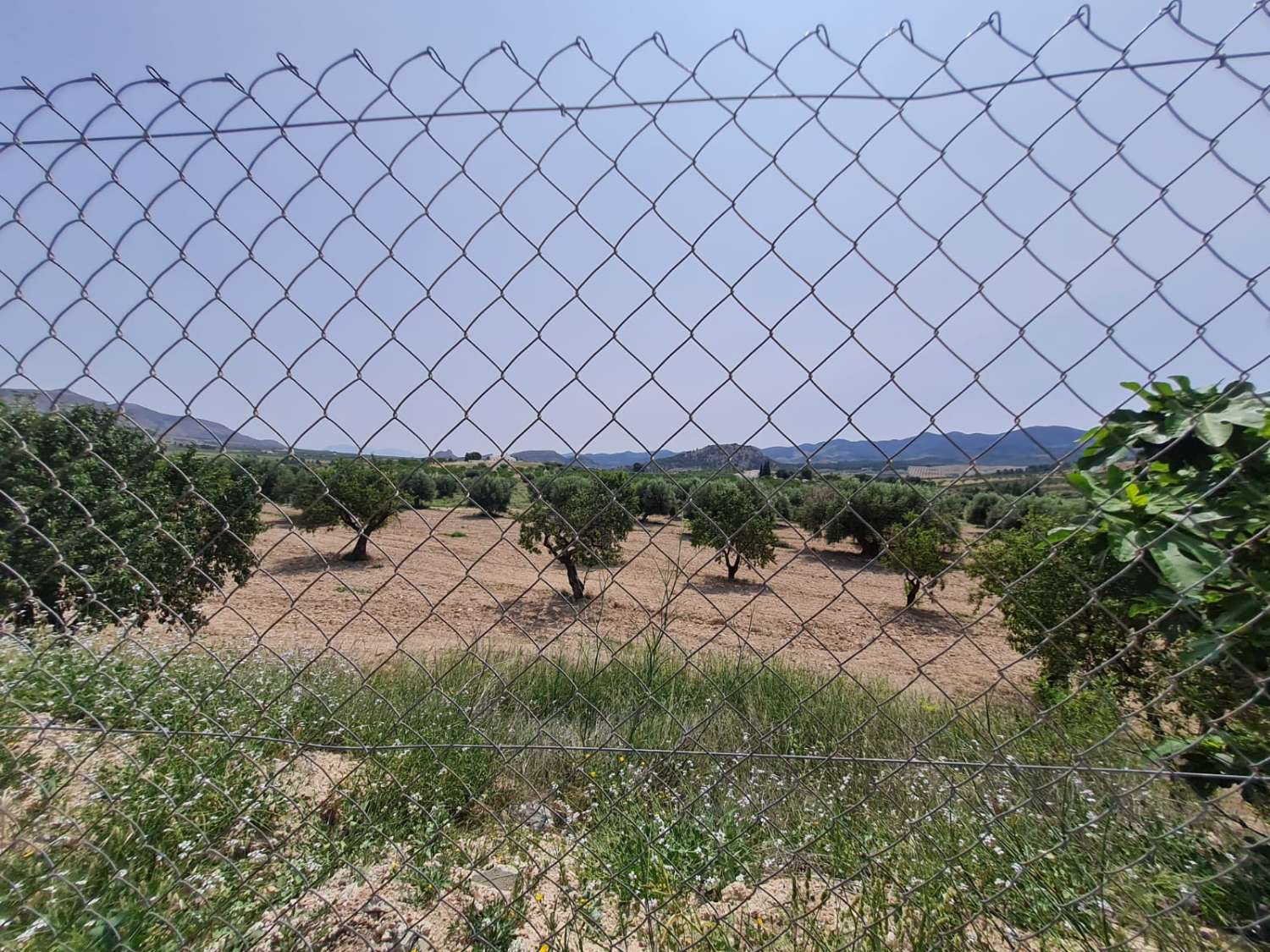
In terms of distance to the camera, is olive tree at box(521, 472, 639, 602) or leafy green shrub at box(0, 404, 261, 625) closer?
olive tree at box(521, 472, 639, 602)

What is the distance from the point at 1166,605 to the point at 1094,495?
32 cm

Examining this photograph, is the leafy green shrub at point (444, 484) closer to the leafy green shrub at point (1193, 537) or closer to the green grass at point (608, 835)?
the green grass at point (608, 835)

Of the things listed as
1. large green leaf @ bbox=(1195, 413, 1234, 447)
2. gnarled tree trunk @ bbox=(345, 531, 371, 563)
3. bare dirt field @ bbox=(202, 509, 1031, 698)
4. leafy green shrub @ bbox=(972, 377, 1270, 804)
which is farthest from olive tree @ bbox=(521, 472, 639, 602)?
large green leaf @ bbox=(1195, 413, 1234, 447)

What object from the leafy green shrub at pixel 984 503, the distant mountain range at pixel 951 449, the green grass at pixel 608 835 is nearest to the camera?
the distant mountain range at pixel 951 449

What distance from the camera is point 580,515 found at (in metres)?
5.91

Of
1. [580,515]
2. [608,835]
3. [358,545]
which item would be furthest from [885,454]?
[358,545]

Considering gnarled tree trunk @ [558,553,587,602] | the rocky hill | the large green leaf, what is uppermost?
the large green leaf

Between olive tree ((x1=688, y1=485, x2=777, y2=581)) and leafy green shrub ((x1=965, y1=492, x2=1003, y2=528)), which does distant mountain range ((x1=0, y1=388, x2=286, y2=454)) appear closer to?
olive tree ((x1=688, y1=485, x2=777, y2=581))

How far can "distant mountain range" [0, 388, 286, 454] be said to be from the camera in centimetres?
151

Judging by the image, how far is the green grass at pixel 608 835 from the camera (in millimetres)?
1538

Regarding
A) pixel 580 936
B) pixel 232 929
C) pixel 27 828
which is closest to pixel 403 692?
pixel 27 828

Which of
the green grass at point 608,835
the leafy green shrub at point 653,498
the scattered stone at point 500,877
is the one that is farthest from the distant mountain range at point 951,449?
the leafy green shrub at point 653,498

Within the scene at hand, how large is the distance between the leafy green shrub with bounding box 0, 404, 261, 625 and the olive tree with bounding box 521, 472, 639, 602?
0.75 metres

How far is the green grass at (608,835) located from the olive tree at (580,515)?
42 centimetres
